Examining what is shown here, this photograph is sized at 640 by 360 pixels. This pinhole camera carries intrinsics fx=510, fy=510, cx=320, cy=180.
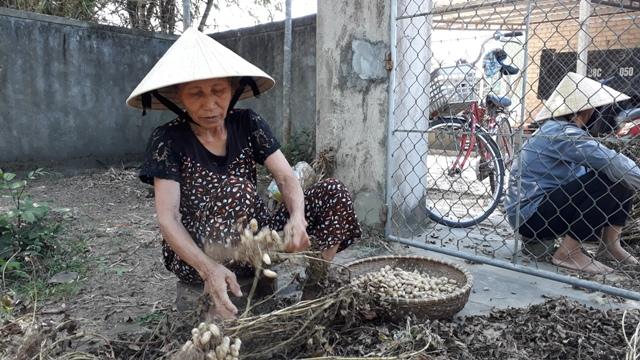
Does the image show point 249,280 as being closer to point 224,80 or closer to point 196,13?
point 224,80

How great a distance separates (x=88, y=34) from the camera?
247 inches

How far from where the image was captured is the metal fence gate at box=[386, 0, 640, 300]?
108 inches

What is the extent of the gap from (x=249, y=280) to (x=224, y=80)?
82 centimetres

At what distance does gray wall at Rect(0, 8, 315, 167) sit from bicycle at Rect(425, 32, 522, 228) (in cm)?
149

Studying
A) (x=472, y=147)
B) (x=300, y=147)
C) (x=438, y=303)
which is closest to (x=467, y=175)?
(x=472, y=147)

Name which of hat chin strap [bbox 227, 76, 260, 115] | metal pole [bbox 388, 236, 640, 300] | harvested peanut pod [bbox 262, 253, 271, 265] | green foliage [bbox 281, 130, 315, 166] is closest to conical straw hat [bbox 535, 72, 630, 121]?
metal pole [bbox 388, 236, 640, 300]

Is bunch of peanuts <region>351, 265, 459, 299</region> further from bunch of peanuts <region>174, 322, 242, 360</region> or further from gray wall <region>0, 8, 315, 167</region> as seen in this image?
gray wall <region>0, 8, 315, 167</region>

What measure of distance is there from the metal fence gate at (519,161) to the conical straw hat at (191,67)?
138cm

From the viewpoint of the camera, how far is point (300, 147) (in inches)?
205

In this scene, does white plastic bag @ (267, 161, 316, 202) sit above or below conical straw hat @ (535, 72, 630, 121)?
below

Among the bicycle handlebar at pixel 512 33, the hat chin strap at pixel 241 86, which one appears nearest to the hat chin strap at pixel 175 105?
the hat chin strap at pixel 241 86

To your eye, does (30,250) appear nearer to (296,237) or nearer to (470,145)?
(296,237)

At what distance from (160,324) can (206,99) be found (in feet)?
2.82

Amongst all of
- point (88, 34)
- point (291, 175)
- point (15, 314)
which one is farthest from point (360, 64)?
point (88, 34)
